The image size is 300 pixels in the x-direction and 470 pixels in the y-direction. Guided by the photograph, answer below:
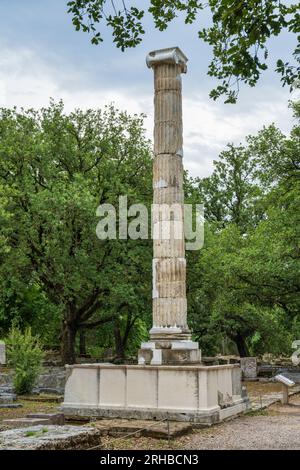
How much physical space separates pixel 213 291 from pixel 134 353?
14.3 metres

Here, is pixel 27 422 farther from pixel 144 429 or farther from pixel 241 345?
pixel 241 345

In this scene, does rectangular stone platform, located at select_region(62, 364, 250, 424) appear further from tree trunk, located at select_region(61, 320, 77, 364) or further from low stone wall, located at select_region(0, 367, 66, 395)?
tree trunk, located at select_region(61, 320, 77, 364)

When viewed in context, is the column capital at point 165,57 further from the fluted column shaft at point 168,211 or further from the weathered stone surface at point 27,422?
the weathered stone surface at point 27,422

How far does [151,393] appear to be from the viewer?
13484 mm

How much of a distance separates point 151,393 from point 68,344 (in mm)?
16471

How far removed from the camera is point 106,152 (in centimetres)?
3030

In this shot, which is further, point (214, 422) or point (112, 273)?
point (112, 273)

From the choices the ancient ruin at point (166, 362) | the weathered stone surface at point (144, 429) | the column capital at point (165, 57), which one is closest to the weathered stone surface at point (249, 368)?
the ancient ruin at point (166, 362)

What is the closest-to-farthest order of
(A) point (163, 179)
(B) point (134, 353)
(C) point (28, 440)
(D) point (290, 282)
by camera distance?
(C) point (28, 440), (A) point (163, 179), (D) point (290, 282), (B) point (134, 353)

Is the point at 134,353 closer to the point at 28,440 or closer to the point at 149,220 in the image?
the point at 149,220

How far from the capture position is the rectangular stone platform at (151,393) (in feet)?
42.7

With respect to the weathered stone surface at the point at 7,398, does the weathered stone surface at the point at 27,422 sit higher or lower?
higher

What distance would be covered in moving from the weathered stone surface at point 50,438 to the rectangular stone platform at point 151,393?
4.63m
